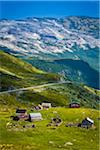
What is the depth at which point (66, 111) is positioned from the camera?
451ft

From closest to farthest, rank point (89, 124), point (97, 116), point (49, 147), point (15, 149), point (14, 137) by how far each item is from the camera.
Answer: point (15, 149) → point (49, 147) → point (14, 137) → point (89, 124) → point (97, 116)

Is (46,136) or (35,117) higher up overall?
(35,117)

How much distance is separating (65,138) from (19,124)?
57.6 ft

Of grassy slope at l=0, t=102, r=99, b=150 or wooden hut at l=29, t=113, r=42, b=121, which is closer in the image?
grassy slope at l=0, t=102, r=99, b=150

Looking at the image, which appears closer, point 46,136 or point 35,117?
point 46,136

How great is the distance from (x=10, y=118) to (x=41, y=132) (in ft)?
63.5

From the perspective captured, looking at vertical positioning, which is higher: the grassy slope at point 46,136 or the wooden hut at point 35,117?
the wooden hut at point 35,117

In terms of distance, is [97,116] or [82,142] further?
[97,116]

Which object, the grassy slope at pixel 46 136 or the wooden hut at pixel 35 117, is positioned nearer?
the grassy slope at pixel 46 136

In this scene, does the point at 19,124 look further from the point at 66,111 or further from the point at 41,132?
the point at 66,111

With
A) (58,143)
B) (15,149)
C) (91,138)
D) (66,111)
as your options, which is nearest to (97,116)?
(66,111)

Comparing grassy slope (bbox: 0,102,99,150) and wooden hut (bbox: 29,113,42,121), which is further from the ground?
wooden hut (bbox: 29,113,42,121)

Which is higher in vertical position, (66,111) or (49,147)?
(66,111)

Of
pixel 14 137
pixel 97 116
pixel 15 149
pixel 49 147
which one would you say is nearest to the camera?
pixel 15 149
